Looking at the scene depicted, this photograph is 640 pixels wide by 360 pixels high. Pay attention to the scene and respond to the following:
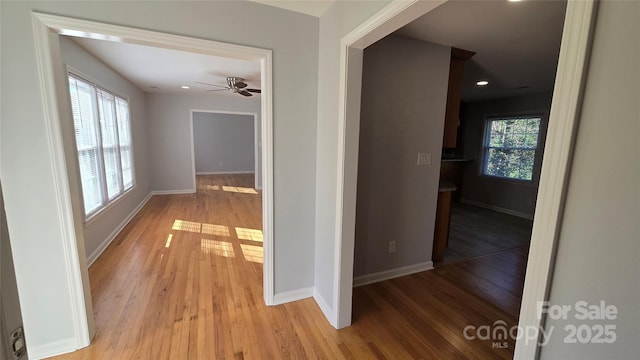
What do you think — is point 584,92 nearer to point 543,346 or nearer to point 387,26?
point 543,346

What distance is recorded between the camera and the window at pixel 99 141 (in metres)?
2.98

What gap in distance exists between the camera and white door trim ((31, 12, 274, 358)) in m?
1.51

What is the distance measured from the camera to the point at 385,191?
2.56 metres

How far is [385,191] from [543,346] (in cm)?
181

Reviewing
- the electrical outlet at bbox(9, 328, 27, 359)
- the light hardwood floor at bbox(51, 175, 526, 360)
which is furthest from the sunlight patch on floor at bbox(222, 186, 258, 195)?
the electrical outlet at bbox(9, 328, 27, 359)

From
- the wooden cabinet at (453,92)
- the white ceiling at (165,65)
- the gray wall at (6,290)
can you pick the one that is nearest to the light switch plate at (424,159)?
the wooden cabinet at (453,92)

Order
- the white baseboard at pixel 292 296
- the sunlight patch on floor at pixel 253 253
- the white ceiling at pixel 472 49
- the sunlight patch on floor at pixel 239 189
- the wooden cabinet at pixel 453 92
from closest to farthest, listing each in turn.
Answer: the white ceiling at pixel 472 49, the white baseboard at pixel 292 296, the wooden cabinet at pixel 453 92, the sunlight patch on floor at pixel 253 253, the sunlight patch on floor at pixel 239 189

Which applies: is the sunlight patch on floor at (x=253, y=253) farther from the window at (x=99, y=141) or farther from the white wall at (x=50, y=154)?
the window at (x=99, y=141)

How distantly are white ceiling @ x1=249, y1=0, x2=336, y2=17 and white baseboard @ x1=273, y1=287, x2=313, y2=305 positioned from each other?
7.40 ft

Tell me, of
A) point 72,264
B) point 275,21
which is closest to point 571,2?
point 275,21

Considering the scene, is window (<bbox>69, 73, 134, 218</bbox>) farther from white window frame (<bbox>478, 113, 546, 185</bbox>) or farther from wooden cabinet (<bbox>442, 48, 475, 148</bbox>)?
white window frame (<bbox>478, 113, 546, 185</bbox>)

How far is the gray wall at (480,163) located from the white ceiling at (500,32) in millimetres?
1694

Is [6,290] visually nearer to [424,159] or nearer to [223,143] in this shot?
[424,159]

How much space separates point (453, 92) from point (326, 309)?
2.49 meters
